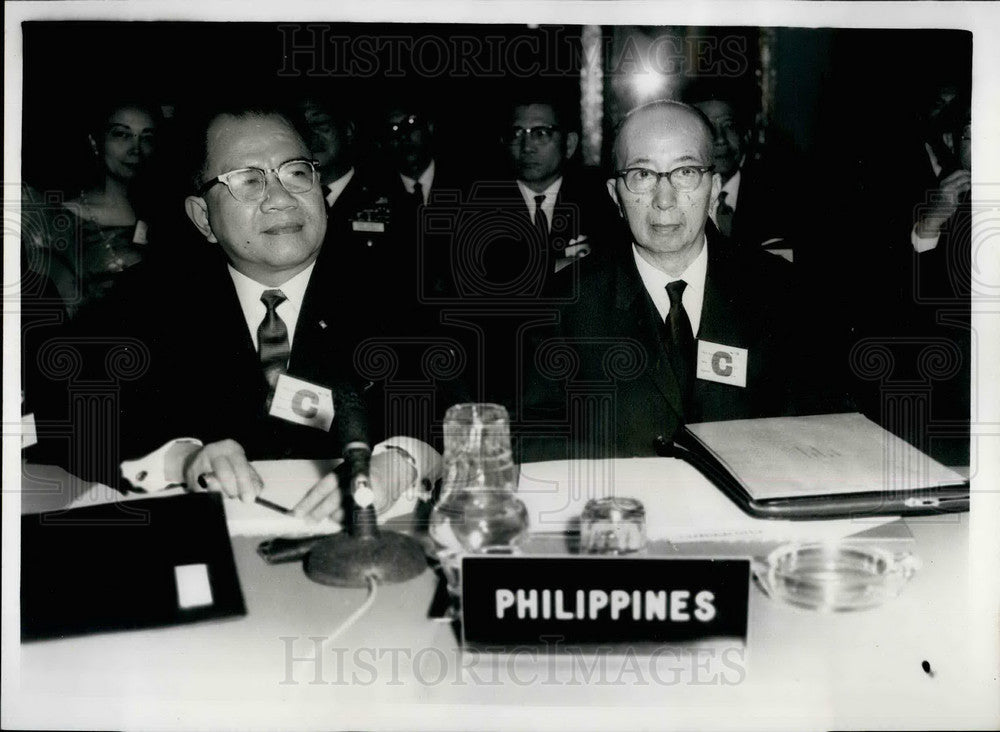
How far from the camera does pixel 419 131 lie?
1042 millimetres

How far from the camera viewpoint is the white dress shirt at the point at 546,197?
1043 millimetres

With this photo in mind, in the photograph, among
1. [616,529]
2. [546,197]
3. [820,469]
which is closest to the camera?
[616,529]

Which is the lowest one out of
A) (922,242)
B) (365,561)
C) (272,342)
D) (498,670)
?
(498,670)

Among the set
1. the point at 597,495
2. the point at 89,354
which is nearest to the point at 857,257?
the point at 597,495

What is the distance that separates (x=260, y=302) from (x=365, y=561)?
0.43 meters

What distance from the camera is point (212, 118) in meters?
1.03

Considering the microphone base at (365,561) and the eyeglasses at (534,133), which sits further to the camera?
the eyeglasses at (534,133)

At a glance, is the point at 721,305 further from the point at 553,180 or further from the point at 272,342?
the point at 272,342

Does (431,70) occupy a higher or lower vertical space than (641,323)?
higher

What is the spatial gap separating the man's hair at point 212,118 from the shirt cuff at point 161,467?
1.13 feet

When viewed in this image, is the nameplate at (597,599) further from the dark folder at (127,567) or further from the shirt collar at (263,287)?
the shirt collar at (263,287)

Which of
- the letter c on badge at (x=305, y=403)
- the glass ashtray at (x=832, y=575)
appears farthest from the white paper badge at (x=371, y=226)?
the glass ashtray at (x=832, y=575)

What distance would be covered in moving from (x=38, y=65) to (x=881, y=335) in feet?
3.56

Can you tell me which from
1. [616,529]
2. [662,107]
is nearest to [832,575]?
[616,529]
